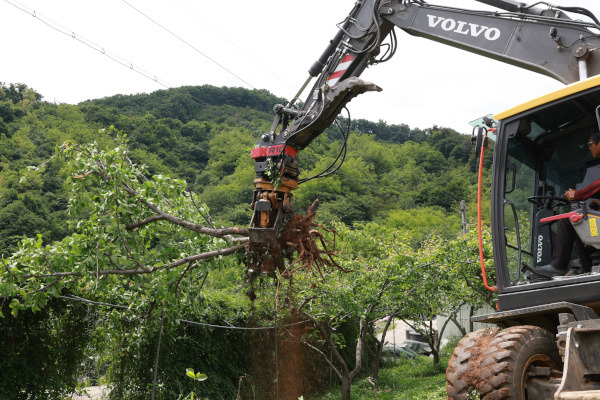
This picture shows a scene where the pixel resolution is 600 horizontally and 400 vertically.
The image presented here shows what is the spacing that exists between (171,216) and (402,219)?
1615 inches

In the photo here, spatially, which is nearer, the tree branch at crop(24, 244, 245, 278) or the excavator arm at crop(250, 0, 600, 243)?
the excavator arm at crop(250, 0, 600, 243)

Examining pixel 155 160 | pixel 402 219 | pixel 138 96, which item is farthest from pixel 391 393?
pixel 138 96

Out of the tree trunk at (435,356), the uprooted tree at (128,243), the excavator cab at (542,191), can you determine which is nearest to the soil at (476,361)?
the excavator cab at (542,191)

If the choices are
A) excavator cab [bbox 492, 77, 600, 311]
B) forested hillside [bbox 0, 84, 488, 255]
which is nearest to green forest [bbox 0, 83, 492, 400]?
excavator cab [bbox 492, 77, 600, 311]

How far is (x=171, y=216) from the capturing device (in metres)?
6.77

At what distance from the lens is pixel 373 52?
234 inches

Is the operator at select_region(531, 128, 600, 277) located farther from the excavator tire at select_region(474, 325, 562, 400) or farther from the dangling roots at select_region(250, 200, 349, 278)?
the dangling roots at select_region(250, 200, 349, 278)

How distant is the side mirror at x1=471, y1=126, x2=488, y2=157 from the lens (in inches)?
170

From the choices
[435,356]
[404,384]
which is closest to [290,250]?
[404,384]

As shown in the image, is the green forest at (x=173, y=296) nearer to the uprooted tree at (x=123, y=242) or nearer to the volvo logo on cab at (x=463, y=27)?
the uprooted tree at (x=123, y=242)

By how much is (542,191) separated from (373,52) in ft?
7.72

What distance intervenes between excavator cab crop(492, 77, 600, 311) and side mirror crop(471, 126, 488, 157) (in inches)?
6.2

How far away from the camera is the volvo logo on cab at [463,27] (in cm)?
519

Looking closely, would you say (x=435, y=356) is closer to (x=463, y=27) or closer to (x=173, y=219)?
(x=173, y=219)
